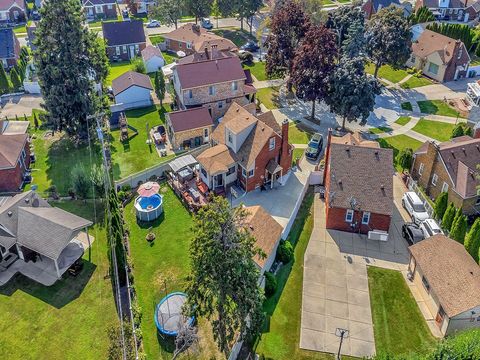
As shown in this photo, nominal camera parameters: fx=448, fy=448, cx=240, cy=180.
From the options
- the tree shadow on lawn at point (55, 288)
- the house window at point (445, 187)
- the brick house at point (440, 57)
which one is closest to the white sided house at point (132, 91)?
the tree shadow on lawn at point (55, 288)

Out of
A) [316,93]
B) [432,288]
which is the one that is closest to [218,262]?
[432,288]

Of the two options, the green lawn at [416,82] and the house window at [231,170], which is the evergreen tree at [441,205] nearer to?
the house window at [231,170]

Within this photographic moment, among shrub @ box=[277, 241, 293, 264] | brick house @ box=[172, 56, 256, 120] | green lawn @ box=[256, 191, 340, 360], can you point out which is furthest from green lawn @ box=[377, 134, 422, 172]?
shrub @ box=[277, 241, 293, 264]

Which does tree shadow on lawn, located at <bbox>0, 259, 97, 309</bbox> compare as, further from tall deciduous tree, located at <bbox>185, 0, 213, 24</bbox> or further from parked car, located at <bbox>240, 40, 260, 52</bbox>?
tall deciduous tree, located at <bbox>185, 0, 213, 24</bbox>

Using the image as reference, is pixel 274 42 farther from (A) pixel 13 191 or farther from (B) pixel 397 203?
(A) pixel 13 191

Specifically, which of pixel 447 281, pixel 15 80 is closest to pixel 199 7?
pixel 15 80

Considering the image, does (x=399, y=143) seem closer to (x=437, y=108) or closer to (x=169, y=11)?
(x=437, y=108)
